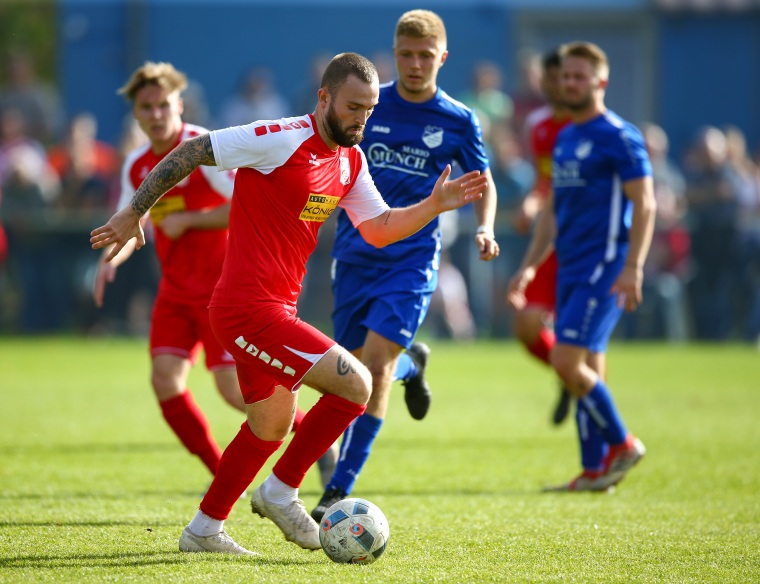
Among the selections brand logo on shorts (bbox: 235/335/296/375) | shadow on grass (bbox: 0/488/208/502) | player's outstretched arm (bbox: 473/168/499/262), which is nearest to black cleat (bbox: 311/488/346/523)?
shadow on grass (bbox: 0/488/208/502)

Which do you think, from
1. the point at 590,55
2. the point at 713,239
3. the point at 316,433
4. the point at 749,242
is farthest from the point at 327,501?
the point at 749,242

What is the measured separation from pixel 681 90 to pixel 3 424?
16.2 meters

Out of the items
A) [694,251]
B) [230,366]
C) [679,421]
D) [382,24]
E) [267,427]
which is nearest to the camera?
[267,427]

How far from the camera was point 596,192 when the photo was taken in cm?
775

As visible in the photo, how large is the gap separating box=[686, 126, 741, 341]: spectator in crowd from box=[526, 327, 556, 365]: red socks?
9.28 m

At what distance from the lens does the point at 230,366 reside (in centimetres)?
712

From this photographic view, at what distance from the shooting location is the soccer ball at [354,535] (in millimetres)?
5254

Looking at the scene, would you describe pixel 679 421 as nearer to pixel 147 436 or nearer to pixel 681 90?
pixel 147 436

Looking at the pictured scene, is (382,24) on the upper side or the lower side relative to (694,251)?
upper

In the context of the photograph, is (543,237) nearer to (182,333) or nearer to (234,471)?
(182,333)

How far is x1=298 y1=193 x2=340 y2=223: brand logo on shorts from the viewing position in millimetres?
5414

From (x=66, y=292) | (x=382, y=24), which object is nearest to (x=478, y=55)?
(x=382, y=24)

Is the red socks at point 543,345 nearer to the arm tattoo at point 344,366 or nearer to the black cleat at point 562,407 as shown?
the black cleat at point 562,407

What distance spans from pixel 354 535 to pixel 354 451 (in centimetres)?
121
